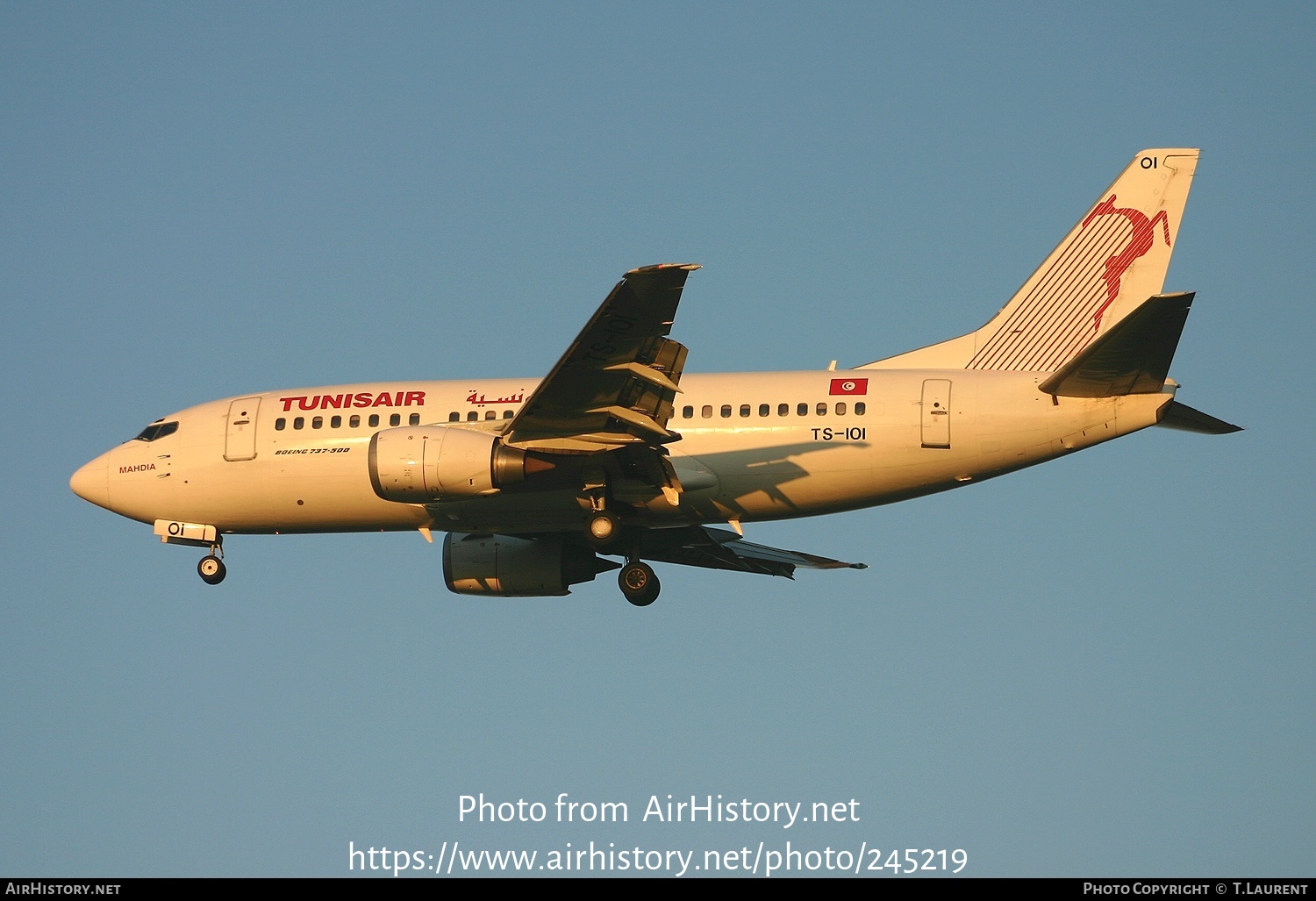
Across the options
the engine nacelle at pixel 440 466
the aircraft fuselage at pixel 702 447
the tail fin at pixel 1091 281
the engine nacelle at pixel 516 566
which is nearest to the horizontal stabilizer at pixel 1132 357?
the aircraft fuselage at pixel 702 447

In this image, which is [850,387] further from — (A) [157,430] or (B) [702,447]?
(A) [157,430]

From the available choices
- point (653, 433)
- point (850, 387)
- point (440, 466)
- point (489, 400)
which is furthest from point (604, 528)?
point (850, 387)

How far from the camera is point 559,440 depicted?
3100cm

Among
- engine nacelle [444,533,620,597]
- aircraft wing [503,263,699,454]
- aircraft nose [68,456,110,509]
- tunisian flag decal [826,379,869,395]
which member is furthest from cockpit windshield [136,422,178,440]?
tunisian flag decal [826,379,869,395]

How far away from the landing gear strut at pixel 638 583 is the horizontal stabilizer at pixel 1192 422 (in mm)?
10212

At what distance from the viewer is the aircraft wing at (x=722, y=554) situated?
36.5 metres

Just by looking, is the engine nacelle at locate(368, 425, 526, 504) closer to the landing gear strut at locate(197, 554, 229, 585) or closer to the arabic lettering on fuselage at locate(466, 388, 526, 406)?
the arabic lettering on fuselage at locate(466, 388, 526, 406)

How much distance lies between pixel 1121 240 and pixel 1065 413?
5181 mm

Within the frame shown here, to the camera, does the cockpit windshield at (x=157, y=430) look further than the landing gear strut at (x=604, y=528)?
Yes

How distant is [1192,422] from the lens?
104ft

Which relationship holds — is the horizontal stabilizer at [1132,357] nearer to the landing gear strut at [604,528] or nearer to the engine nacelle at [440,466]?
the landing gear strut at [604,528]

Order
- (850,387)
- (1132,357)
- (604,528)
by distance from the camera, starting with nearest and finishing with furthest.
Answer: (1132,357) → (604,528) → (850,387)

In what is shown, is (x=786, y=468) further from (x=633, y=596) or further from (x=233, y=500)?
(x=233, y=500)

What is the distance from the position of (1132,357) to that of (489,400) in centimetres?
1223
